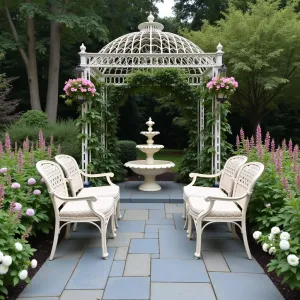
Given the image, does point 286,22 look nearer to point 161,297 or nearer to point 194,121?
point 194,121

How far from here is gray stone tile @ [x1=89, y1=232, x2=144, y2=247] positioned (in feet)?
11.4

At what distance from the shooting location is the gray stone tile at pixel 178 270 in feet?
8.71

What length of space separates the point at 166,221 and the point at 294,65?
8.47m

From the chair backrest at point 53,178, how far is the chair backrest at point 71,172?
128 mm

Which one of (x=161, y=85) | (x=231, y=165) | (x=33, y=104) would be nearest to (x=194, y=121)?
(x=161, y=85)

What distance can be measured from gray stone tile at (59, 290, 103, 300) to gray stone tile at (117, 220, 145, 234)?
1519mm

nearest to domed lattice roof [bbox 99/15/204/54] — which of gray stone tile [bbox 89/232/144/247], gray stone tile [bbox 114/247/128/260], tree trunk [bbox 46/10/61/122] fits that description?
gray stone tile [bbox 89/232/144/247]

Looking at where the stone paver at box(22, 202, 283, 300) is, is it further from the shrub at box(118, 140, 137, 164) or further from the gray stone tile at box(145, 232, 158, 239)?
the shrub at box(118, 140, 137, 164)

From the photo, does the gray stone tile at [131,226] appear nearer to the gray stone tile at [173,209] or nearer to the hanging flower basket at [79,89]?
the gray stone tile at [173,209]

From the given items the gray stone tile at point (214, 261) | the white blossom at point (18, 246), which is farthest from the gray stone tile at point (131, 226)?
the white blossom at point (18, 246)

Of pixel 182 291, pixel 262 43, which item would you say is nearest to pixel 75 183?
pixel 182 291

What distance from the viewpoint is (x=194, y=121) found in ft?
21.5

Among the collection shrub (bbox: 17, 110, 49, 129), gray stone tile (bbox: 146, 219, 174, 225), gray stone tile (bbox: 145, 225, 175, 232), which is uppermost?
shrub (bbox: 17, 110, 49, 129)

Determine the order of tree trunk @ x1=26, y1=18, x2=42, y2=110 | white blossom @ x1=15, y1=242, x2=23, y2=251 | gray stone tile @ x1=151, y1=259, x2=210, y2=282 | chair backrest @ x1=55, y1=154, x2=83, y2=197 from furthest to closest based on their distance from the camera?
tree trunk @ x1=26, y1=18, x2=42, y2=110
chair backrest @ x1=55, y1=154, x2=83, y2=197
gray stone tile @ x1=151, y1=259, x2=210, y2=282
white blossom @ x1=15, y1=242, x2=23, y2=251
